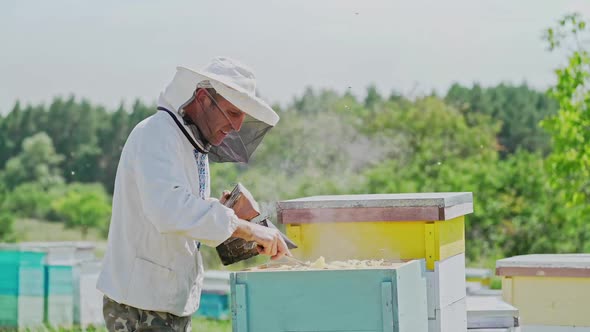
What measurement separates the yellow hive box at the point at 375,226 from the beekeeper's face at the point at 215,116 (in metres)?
0.84

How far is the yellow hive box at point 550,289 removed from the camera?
4840 mm

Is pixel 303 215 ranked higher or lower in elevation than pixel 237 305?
higher

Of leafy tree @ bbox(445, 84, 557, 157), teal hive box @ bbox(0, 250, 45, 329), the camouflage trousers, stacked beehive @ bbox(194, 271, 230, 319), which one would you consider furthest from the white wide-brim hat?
leafy tree @ bbox(445, 84, 557, 157)

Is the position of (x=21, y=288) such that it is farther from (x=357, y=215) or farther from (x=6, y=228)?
(x=6, y=228)

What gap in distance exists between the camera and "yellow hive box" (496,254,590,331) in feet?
15.9

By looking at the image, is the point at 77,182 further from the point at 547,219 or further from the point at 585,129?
the point at 585,129

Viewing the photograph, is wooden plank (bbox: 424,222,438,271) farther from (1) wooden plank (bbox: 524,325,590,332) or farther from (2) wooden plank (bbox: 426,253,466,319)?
(1) wooden plank (bbox: 524,325,590,332)

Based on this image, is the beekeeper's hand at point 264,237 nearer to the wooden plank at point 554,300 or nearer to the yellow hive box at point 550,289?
the yellow hive box at point 550,289

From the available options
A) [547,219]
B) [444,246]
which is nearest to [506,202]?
[547,219]

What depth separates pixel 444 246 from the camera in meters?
3.82

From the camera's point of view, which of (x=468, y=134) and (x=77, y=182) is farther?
(x=77, y=182)

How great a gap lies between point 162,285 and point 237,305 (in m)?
0.27

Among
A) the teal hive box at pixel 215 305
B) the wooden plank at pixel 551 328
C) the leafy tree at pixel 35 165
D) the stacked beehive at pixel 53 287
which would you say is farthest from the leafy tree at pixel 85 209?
the wooden plank at pixel 551 328

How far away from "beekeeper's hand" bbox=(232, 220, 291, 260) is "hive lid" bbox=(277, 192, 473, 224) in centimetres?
73
